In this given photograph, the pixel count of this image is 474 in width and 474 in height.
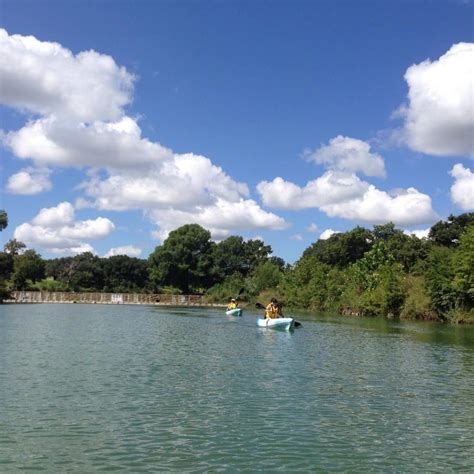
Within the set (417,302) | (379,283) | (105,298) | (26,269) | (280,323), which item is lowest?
(280,323)

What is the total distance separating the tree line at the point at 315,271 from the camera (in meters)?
60.8

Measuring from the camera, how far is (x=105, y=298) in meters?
116

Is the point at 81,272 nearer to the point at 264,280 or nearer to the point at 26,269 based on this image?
the point at 26,269

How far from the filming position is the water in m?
11.9

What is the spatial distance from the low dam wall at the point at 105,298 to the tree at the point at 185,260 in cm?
949

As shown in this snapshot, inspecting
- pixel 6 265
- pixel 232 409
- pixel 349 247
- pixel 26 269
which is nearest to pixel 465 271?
pixel 232 409

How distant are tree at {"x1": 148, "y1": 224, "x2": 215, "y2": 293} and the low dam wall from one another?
31.1 ft

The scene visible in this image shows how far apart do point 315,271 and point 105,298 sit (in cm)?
4538

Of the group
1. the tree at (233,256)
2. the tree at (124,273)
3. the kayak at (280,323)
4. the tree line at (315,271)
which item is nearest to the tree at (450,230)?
the tree line at (315,271)

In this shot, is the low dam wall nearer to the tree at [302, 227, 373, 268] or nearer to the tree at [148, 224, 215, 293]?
the tree at [148, 224, 215, 293]

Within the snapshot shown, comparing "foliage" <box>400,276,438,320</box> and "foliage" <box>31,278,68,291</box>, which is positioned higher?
"foliage" <box>31,278,68,291</box>

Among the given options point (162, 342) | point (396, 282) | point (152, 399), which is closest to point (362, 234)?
point (396, 282)

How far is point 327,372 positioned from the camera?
23.2m

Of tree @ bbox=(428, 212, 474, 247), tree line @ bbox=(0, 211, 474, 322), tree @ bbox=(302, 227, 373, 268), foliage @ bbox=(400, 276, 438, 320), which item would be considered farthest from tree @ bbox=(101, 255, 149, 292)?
foliage @ bbox=(400, 276, 438, 320)
